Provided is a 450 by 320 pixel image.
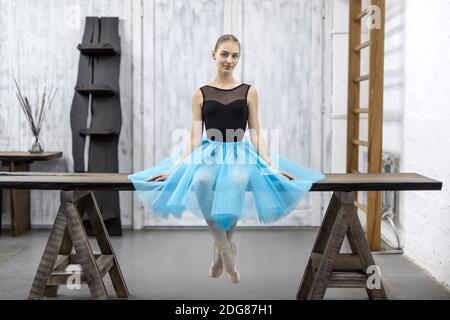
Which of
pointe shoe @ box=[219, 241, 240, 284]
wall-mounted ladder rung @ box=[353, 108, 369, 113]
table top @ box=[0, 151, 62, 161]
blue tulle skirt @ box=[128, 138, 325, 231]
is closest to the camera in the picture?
blue tulle skirt @ box=[128, 138, 325, 231]

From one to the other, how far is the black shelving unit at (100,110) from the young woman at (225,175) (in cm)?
210

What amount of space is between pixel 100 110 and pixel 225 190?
8.83ft

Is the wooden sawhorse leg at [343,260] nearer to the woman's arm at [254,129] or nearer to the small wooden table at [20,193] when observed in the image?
the woman's arm at [254,129]

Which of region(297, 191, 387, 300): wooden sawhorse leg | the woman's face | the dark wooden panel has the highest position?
the dark wooden panel

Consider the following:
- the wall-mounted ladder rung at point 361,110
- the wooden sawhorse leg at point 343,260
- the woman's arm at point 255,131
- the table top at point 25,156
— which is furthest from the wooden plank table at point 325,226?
the table top at point 25,156

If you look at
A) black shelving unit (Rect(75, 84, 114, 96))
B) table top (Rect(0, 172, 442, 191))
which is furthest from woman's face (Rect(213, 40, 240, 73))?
black shelving unit (Rect(75, 84, 114, 96))

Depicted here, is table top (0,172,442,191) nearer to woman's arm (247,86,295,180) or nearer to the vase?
woman's arm (247,86,295,180)

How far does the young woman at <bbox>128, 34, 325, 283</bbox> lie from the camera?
2.89 metres

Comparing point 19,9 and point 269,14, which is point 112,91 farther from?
point 269,14

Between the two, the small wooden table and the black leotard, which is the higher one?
the black leotard

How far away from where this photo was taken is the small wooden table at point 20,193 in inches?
200

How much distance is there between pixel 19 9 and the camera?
5453mm

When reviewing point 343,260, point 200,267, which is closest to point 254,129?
point 343,260

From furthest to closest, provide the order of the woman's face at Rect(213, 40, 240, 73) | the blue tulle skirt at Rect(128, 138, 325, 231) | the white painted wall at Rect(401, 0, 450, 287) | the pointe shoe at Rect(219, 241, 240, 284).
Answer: the white painted wall at Rect(401, 0, 450, 287) < the woman's face at Rect(213, 40, 240, 73) < the pointe shoe at Rect(219, 241, 240, 284) < the blue tulle skirt at Rect(128, 138, 325, 231)
